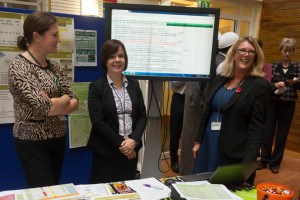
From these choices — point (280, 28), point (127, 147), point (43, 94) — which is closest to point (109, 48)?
point (43, 94)

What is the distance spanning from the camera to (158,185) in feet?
4.74

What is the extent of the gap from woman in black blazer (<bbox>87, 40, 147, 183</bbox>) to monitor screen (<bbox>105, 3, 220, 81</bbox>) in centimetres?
14

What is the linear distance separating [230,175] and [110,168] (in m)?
0.89

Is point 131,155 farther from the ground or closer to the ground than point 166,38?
closer to the ground

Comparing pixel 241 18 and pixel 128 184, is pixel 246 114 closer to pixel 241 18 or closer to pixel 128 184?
pixel 128 184

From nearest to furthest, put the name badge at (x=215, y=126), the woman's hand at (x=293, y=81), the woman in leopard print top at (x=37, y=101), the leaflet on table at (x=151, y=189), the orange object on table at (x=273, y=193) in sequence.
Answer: the orange object on table at (x=273, y=193)
the leaflet on table at (x=151, y=189)
the woman in leopard print top at (x=37, y=101)
the name badge at (x=215, y=126)
the woman's hand at (x=293, y=81)

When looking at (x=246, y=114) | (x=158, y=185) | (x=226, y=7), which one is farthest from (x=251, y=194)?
(x=226, y=7)

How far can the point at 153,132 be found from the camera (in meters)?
2.40

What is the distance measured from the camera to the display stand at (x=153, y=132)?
2328 millimetres

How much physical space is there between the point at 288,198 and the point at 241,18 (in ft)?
14.6

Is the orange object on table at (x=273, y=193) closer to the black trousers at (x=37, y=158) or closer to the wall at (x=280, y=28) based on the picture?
the black trousers at (x=37, y=158)

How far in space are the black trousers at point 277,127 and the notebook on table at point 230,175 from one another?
2730mm

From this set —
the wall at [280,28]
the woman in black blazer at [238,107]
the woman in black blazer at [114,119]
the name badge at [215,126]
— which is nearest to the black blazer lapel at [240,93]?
the woman in black blazer at [238,107]

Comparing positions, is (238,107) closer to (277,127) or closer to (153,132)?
(153,132)
